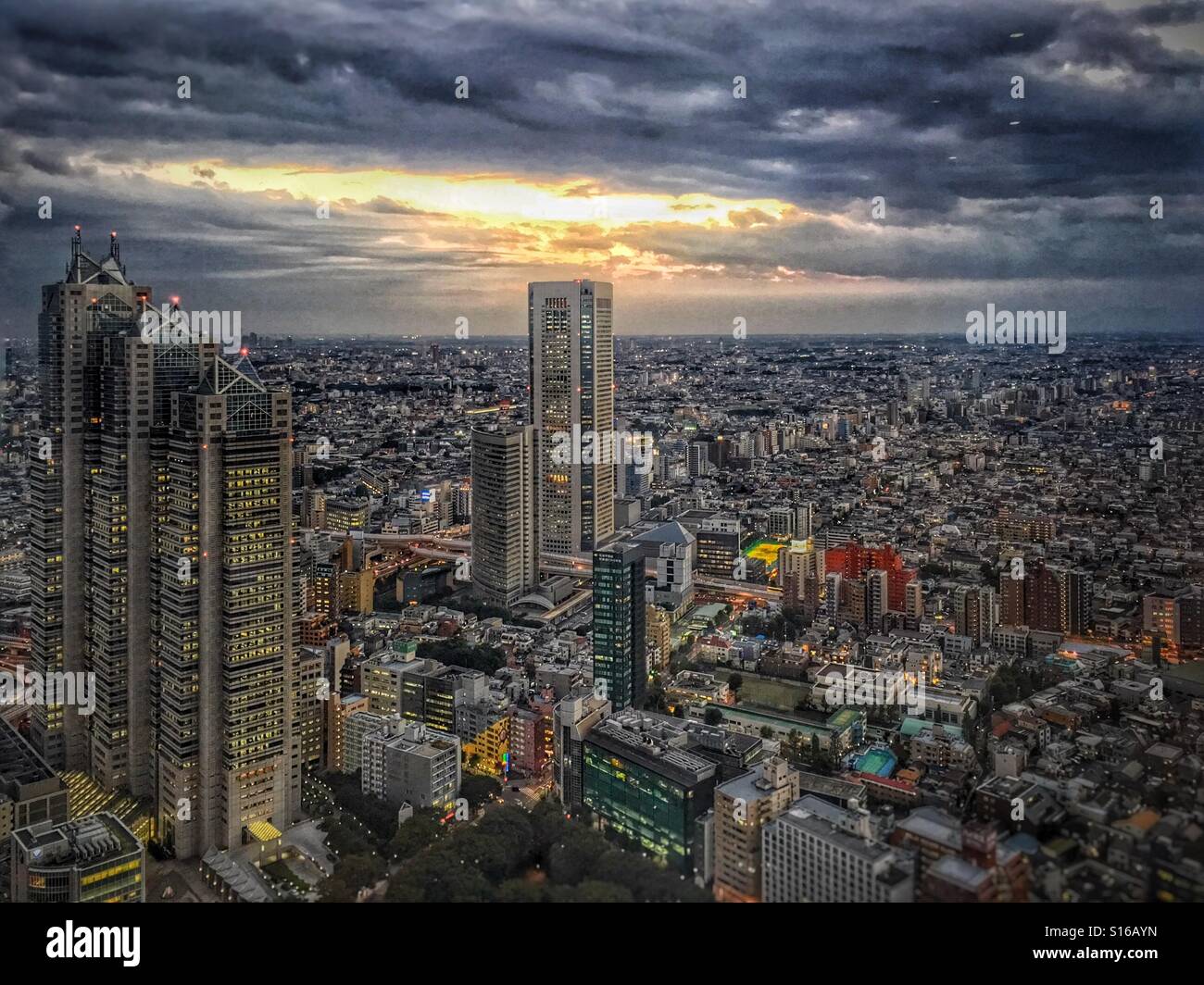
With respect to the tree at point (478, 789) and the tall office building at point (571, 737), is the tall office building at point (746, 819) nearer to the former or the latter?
the tall office building at point (571, 737)

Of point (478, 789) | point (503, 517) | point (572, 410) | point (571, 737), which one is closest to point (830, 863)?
point (571, 737)

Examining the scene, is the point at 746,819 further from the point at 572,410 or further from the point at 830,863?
the point at 572,410

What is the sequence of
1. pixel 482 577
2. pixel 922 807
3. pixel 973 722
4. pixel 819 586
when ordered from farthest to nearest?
pixel 482 577 < pixel 819 586 < pixel 973 722 < pixel 922 807

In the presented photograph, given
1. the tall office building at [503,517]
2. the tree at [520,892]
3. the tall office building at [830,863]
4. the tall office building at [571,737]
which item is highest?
the tall office building at [503,517]

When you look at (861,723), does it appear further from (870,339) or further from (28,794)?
(28,794)

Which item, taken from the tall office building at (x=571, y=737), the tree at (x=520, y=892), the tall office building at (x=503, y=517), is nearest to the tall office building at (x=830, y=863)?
the tree at (x=520, y=892)

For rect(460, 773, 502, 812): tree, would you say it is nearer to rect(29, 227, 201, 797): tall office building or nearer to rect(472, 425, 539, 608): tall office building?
rect(29, 227, 201, 797): tall office building

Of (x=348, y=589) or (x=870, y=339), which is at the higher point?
(x=870, y=339)
